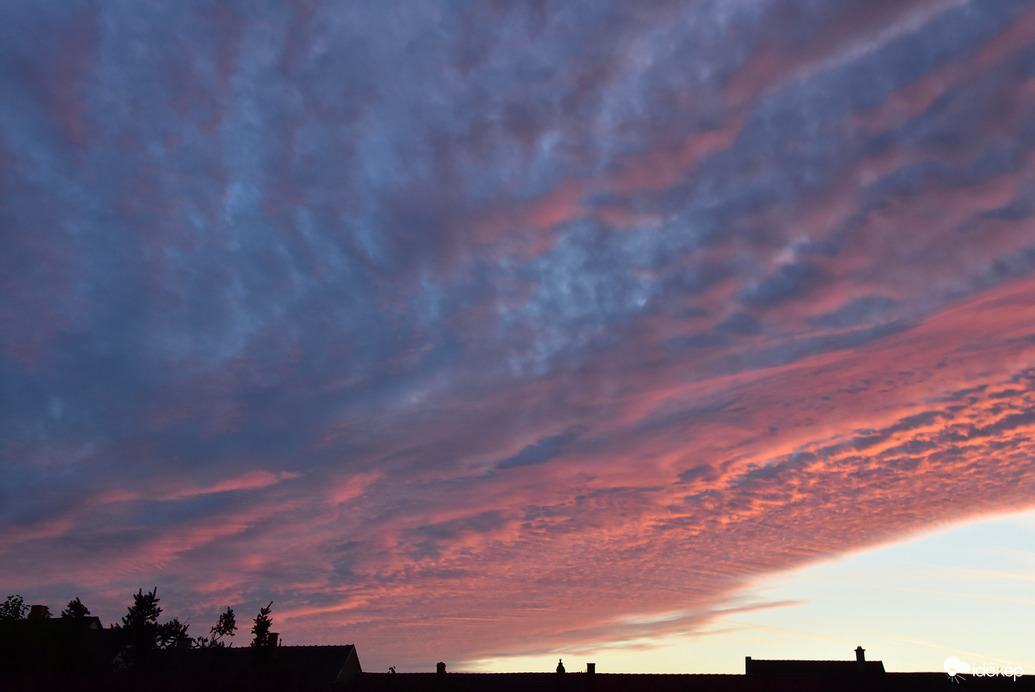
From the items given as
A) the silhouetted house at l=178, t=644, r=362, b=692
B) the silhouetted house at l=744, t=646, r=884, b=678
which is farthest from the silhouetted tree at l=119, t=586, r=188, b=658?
the silhouetted house at l=744, t=646, r=884, b=678

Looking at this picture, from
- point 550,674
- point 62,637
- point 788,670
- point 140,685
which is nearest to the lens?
point 140,685

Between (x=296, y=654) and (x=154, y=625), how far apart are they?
2095 centimetres

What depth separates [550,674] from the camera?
52219mm

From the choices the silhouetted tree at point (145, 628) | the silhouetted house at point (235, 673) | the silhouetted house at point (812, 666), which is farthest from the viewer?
the silhouetted house at point (812, 666)

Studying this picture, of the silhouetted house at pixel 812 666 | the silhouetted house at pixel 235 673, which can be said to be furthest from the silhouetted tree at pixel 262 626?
the silhouetted house at pixel 812 666

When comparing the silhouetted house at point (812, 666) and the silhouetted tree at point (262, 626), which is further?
the silhouetted house at point (812, 666)

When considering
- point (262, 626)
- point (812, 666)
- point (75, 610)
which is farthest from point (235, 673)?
point (812, 666)

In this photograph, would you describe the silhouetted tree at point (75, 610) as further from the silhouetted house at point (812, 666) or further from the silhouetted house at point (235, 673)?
the silhouetted house at point (812, 666)

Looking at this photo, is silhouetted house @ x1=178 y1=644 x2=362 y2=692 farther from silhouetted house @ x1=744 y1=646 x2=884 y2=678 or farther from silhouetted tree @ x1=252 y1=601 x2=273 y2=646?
silhouetted house @ x1=744 y1=646 x2=884 y2=678

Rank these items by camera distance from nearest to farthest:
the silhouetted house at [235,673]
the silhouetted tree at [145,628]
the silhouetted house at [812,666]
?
the silhouetted house at [235,673] < the silhouetted tree at [145,628] < the silhouetted house at [812,666]

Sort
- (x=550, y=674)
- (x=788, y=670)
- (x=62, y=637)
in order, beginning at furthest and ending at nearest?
1. (x=788, y=670)
2. (x=550, y=674)
3. (x=62, y=637)

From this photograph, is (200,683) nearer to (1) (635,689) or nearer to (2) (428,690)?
(2) (428,690)

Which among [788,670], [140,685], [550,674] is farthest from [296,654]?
[788,670]

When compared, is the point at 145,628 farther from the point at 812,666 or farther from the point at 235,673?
the point at 812,666
